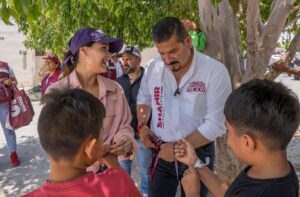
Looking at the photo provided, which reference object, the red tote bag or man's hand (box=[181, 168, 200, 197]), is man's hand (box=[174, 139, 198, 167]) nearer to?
man's hand (box=[181, 168, 200, 197])

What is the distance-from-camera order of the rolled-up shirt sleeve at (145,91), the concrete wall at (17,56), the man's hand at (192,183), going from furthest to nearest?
the concrete wall at (17,56), the rolled-up shirt sleeve at (145,91), the man's hand at (192,183)

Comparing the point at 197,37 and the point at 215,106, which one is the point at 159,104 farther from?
the point at 197,37

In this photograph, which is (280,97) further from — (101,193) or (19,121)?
(19,121)

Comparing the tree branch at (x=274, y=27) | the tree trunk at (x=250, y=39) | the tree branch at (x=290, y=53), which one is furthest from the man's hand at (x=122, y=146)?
the tree branch at (x=290, y=53)

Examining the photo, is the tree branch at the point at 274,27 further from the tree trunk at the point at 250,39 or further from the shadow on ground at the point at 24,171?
the shadow on ground at the point at 24,171

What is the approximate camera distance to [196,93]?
2617 millimetres

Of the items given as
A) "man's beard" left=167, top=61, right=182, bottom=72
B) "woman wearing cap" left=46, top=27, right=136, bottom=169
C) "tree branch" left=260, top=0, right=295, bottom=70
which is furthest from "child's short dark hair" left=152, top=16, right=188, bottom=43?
"tree branch" left=260, top=0, right=295, bottom=70

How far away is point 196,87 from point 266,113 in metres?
1.05

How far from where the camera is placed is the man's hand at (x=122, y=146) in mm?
2262

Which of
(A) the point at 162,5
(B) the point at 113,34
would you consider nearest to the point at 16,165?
(B) the point at 113,34

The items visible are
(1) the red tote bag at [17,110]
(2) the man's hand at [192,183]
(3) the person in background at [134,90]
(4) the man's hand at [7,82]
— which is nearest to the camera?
(2) the man's hand at [192,183]

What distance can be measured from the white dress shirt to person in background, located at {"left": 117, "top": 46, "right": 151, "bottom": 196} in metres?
1.82

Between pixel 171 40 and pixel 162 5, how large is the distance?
3467 millimetres

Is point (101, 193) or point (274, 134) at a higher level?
point (274, 134)
